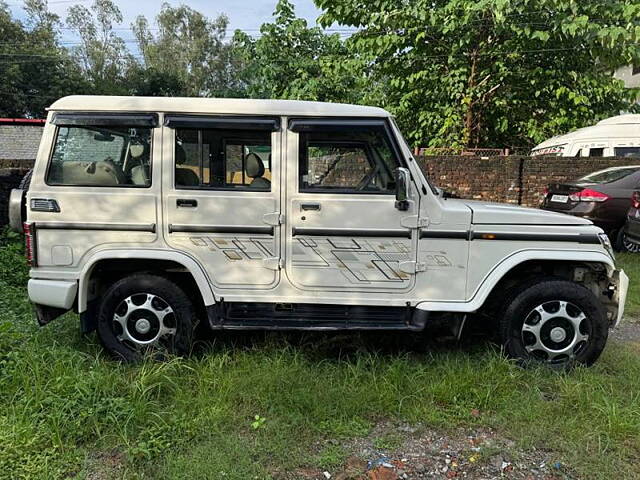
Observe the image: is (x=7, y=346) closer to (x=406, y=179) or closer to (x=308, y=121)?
(x=308, y=121)

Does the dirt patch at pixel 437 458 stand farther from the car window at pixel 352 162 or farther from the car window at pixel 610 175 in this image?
the car window at pixel 610 175

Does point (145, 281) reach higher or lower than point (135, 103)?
lower

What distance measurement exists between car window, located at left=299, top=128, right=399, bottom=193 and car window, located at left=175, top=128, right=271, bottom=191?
300mm

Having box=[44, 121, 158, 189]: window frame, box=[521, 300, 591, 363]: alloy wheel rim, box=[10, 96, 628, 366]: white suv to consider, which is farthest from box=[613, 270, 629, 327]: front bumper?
box=[44, 121, 158, 189]: window frame

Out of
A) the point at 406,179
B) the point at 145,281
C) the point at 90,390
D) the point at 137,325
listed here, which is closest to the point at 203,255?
the point at 145,281

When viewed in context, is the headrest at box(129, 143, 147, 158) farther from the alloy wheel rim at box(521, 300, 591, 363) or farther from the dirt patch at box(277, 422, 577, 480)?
the alloy wheel rim at box(521, 300, 591, 363)

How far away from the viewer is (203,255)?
12.1 feet

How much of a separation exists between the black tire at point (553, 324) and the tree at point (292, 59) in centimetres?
995

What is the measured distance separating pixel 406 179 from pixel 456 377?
149 cm

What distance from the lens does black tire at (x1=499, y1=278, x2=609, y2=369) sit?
372 cm

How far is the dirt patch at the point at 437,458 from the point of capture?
274 centimetres

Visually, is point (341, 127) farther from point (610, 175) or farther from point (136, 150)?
point (610, 175)

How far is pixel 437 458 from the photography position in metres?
2.89

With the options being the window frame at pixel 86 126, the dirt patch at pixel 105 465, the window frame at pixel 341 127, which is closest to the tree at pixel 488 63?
the window frame at pixel 341 127
